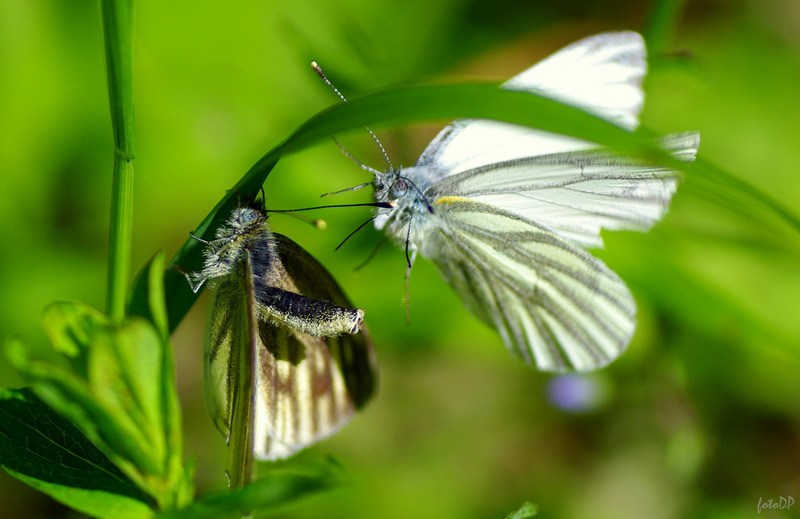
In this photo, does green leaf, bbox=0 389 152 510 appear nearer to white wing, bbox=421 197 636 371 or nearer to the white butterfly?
the white butterfly

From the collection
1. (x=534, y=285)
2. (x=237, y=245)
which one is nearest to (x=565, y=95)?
(x=534, y=285)

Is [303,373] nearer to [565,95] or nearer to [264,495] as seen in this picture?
[264,495]

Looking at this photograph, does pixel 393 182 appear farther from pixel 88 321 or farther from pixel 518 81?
pixel 88 321

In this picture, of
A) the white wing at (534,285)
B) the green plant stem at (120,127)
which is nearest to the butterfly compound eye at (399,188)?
the white wing at (534,285)

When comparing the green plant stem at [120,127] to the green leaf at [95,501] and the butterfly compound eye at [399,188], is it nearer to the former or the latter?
the green leaf at [95,501]

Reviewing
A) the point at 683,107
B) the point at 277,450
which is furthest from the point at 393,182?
the point at 683,107
